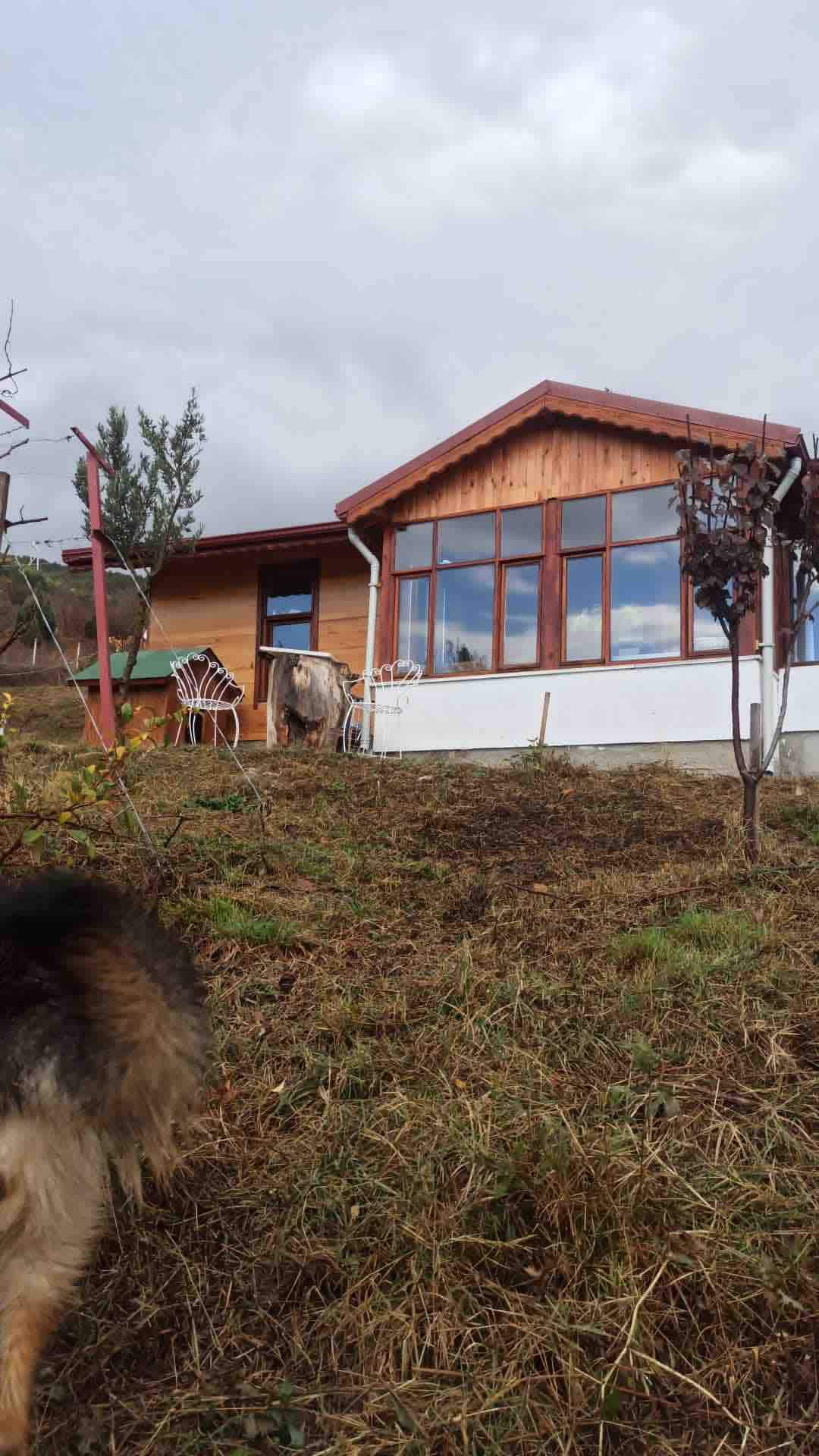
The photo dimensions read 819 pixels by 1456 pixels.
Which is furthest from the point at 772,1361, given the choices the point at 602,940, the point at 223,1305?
the point at 602,940

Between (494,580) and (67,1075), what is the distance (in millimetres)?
10327

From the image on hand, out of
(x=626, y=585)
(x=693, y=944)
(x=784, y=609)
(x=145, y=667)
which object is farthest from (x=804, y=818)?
(x=145, y=667)

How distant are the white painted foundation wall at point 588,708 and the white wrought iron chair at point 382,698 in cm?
6

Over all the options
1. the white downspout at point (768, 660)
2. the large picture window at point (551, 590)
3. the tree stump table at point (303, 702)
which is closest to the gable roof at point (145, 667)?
the tree stump table at point (303, 702)

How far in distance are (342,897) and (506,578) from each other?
25.0 ft

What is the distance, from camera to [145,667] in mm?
14109

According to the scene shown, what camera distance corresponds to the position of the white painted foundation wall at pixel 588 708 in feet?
33.9

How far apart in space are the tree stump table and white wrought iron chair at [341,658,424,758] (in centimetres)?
28

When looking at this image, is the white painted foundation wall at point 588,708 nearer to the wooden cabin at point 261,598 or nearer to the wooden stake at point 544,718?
the wooden stake at point 544,718

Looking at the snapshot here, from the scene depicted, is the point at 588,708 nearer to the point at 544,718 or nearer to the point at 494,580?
the point at 544,718

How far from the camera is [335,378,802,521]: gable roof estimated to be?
33.5ft

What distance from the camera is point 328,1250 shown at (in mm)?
2488

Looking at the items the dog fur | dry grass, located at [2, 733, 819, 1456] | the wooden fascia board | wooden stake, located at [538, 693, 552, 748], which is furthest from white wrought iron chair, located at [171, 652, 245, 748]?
the dog fur

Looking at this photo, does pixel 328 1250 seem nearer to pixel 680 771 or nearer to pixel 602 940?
pixel 602 940
